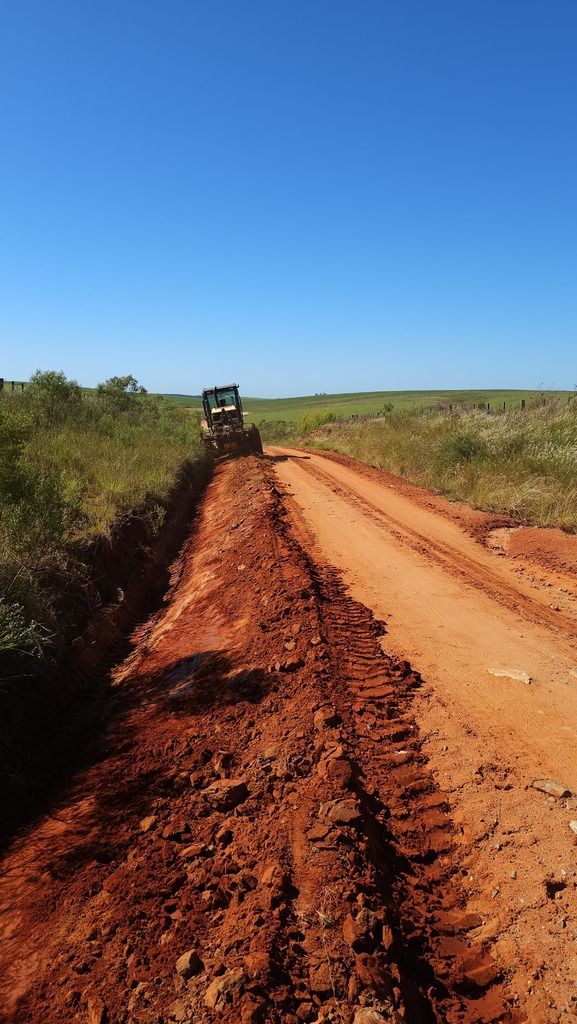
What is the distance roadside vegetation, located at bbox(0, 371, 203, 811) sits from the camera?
5066 millimetres

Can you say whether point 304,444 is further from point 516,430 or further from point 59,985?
point 59,985

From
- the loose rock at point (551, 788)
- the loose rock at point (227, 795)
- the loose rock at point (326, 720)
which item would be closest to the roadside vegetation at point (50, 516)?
the loose rock at point (227, 795)

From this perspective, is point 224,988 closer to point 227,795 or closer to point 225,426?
point 227,795

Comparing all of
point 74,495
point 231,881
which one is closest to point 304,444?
point 74,495

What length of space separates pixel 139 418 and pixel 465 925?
22.9 metres

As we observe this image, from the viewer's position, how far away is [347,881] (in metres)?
2.80

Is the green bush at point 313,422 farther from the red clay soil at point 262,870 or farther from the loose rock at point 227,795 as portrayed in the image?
the loose rock at point 227,795

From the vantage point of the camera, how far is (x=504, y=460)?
13.1m

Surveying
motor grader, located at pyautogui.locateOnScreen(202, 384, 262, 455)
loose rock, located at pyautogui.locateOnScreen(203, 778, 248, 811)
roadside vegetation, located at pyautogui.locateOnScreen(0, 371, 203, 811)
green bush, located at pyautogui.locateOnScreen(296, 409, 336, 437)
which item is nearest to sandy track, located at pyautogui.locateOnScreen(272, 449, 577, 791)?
loose rock, located at pyautogui.locateOnScreen(203, 778, 248, 811)

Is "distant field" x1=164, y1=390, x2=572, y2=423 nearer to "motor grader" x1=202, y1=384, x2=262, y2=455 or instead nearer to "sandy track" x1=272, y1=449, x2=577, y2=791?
"motor grader" x1=202, y1=384, x2=262, y2=455

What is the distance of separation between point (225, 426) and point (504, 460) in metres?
13.8

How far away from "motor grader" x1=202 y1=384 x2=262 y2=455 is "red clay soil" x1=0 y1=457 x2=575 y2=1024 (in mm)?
18815

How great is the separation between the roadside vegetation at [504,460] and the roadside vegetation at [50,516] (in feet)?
23.8

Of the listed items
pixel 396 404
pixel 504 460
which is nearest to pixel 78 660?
pixel 504 460
